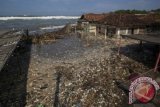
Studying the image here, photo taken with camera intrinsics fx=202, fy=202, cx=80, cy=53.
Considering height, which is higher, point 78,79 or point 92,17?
point 92,17

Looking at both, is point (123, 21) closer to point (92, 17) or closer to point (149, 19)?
point (149, 19)

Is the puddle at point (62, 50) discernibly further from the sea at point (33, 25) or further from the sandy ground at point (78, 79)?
the sea at point (33, 25)

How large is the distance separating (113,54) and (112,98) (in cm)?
1078

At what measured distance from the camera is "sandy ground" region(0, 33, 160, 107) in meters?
12.4

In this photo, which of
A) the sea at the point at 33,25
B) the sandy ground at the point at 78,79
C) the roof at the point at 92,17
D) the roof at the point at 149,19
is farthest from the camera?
the sea at the point at 33,25

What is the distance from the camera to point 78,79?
15.7m

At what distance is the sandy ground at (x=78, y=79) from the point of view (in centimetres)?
1236

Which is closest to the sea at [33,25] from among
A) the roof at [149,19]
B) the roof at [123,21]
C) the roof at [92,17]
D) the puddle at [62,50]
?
the puddle at [62,50]

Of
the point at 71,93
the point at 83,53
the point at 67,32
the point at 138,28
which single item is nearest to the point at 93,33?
the point at 67,32

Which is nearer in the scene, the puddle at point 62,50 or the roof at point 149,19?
the puddle at point 62,50

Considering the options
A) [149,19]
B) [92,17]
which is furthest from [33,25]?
[149,19]

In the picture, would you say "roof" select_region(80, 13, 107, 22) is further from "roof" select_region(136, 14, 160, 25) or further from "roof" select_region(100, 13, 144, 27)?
"roof" select_region(136, 14, 160, 25)

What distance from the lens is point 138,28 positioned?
34719mm

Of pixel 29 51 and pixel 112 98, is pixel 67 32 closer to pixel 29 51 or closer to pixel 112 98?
pixel 29 51
